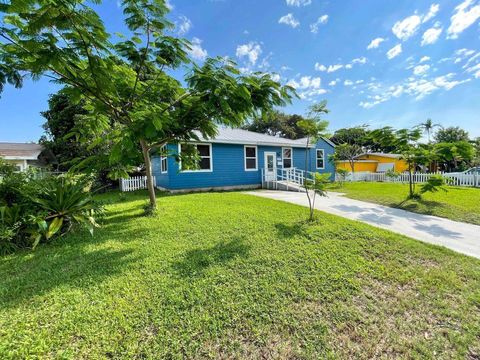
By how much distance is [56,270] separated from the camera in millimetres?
3568

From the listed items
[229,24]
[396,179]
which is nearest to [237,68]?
[229,24]

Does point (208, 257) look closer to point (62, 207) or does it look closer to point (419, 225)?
point (62, 207)

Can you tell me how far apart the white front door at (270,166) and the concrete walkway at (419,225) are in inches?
245

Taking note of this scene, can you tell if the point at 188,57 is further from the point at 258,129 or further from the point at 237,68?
the point at 258,129

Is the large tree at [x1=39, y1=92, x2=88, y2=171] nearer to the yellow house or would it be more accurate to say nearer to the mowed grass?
the mowed grass

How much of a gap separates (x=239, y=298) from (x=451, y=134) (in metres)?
48.3

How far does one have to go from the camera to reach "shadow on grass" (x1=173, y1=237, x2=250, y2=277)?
11.8 feet

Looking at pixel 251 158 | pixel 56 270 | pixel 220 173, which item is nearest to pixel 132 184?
pixel 220 173

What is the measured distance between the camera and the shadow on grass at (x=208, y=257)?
3592mm

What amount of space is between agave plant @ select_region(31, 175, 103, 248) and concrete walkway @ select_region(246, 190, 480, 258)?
6939 mm

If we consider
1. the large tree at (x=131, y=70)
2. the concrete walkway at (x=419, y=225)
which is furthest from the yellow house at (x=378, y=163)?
the large tree at (x=131, y=70)

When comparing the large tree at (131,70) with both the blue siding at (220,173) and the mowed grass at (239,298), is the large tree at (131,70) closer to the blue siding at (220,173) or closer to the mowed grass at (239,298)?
the mowed grass at (239,298)

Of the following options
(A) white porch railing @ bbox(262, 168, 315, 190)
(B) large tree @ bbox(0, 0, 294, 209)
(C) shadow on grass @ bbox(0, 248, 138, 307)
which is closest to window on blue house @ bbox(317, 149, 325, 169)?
(A) white porch railing @ bbox(262, 168, 315, 190)

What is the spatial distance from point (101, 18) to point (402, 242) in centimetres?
725
